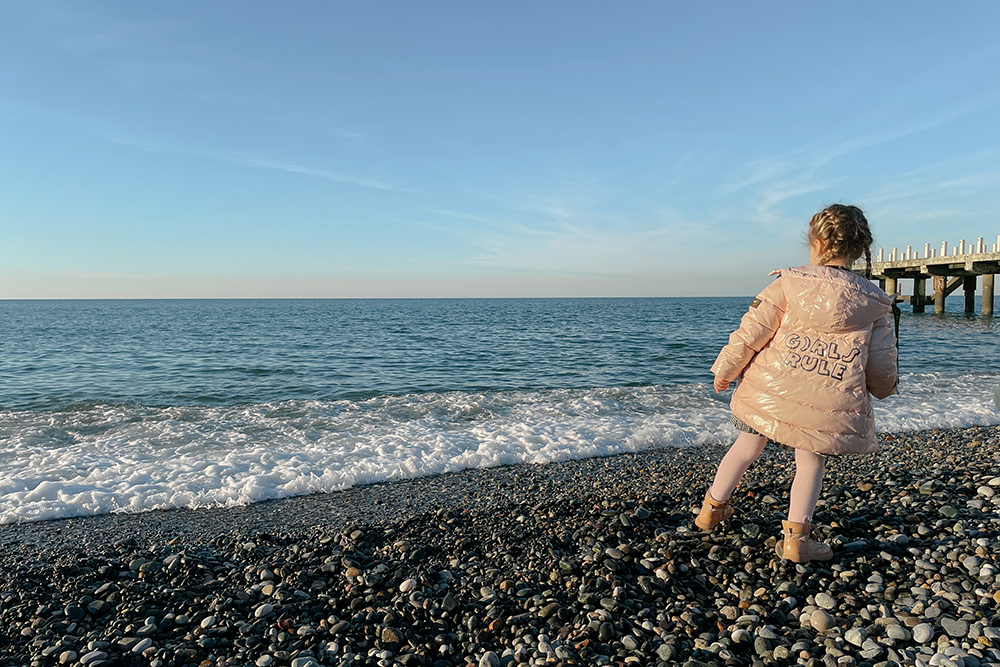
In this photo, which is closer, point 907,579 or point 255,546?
point 907,579

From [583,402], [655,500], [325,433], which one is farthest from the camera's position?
[583,402]

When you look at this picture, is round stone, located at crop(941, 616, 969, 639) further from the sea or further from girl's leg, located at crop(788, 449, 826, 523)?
the sea

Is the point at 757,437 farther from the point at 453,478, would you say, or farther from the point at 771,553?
the point at 453,478

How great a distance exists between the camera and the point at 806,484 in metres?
3.34

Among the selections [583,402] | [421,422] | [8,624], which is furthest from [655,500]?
[583,402]

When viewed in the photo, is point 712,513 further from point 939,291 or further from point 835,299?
point 939,291

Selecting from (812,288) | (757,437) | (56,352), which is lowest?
(56,352)

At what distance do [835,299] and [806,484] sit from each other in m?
1.11

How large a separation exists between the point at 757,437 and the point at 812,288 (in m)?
0.96

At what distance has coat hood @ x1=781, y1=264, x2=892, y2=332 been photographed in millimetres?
3090

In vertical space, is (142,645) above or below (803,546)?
below

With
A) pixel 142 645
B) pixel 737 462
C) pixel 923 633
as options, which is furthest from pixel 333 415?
pixel 923 633

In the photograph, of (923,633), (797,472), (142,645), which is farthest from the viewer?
(797,472)

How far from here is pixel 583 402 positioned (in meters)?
10.7
